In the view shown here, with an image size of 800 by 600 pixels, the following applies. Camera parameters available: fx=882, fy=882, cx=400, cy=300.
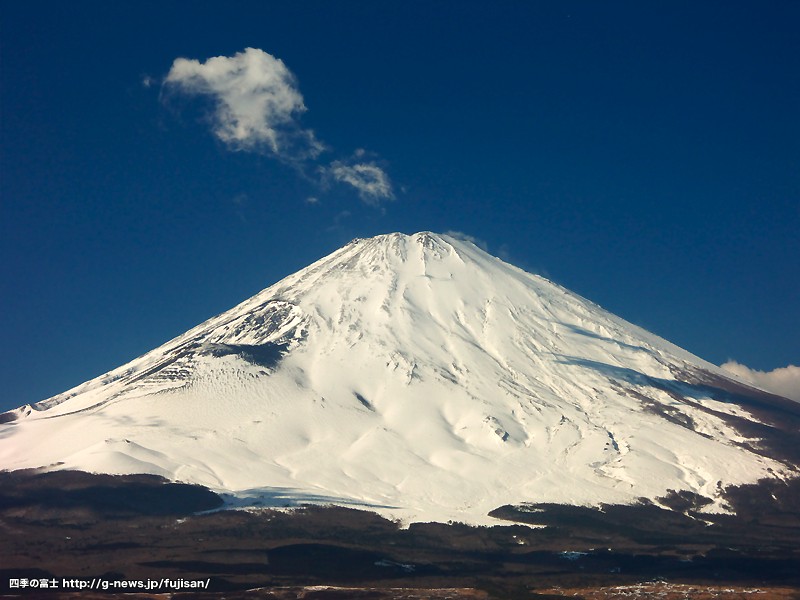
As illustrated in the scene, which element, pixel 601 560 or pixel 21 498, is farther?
pixel 21 498

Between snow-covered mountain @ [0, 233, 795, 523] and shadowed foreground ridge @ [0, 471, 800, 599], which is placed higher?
snow-covered mountain @ [0, 233, 795, 523]

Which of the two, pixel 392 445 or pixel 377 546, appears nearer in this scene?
pixel 377 546

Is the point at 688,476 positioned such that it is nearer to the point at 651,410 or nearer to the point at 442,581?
the point at 651,410

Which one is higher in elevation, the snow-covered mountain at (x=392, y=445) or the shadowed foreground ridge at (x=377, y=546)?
the snow-covered mountain at (x=392, y=445)

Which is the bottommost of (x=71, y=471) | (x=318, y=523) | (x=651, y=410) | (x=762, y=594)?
(x=762, y=594)

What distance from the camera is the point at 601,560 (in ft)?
411

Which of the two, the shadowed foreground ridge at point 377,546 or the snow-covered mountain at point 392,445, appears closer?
the shadowed foreground ridge at point 377,546

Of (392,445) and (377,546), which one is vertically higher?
(392,445)

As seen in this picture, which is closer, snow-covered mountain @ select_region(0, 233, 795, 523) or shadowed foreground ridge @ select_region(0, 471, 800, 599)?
shadowed foreground ridge @ select_region(0, 471, 800, 599)

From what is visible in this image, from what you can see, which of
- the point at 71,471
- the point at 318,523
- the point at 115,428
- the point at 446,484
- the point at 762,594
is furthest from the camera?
the point at 115,428

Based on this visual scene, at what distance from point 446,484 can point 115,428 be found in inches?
2663

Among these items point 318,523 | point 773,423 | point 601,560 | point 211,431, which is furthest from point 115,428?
point 773,423

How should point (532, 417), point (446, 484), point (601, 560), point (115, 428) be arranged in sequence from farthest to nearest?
point (532, 417) → point (115, 428) → point (446, 484) → point (601, 560)

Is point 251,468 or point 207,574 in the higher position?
point 251,468
